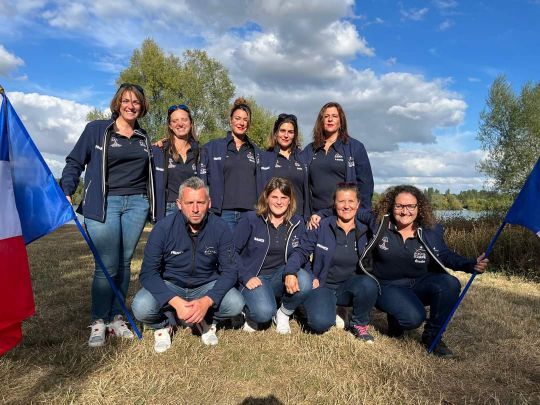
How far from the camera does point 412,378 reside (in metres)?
3.64

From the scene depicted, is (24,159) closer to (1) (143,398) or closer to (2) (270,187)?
(1) (143,398)

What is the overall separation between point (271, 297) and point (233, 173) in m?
1.64

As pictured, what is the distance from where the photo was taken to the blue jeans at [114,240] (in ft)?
14.3

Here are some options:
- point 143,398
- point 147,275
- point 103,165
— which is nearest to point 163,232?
point 147,275

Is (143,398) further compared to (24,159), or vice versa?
(24,159)

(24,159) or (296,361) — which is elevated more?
(24,159)

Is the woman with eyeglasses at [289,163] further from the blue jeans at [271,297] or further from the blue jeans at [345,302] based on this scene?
the blue jeans at [345,302]

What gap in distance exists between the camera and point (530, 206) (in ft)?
13.1

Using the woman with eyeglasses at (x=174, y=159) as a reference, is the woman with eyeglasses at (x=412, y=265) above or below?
below

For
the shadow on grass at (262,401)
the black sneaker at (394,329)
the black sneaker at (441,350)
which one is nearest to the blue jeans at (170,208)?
the shadow on grass at (262,401)

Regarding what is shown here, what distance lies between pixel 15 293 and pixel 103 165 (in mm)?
1607

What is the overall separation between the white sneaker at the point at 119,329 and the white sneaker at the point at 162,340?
1.15 ft

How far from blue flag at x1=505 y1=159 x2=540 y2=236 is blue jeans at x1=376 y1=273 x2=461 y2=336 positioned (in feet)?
3.00

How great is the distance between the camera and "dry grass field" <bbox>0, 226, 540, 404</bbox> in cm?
328
